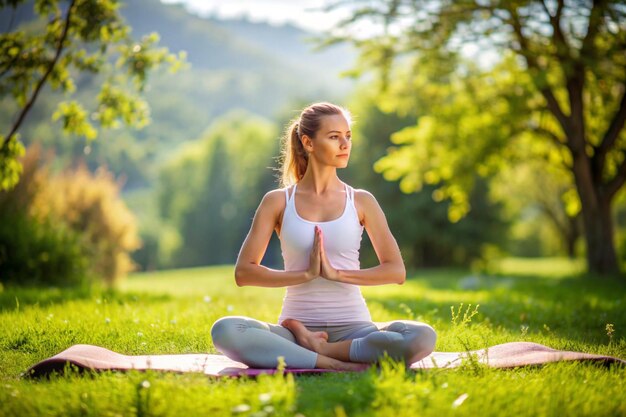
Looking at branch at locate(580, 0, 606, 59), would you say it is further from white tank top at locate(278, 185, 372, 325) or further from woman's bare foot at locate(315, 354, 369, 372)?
woman's bare foot at locate(315, 354, 369, 372)

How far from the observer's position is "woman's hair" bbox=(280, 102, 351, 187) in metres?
4.45

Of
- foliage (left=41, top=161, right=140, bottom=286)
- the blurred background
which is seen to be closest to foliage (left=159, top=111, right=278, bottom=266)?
the blurred background

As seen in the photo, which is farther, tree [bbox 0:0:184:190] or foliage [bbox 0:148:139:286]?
foliage [bbox 0:148:139:286]

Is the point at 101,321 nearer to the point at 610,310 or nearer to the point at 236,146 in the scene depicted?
the point at 610,310

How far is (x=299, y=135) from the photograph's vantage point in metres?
4.62

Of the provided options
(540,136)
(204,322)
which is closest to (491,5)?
(540,136)

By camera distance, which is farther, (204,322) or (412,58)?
(412,58)

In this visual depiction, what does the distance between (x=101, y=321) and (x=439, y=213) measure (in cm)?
2404

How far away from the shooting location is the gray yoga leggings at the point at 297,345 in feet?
12.9

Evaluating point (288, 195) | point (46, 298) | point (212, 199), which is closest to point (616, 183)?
point (288, 195)

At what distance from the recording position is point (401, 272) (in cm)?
430

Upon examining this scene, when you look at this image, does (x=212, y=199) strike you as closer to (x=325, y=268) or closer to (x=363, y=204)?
(x=363, y=204)

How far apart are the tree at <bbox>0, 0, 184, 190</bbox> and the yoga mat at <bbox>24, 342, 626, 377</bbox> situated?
15.2ft

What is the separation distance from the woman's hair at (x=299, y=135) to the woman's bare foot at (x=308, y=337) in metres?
1.21
